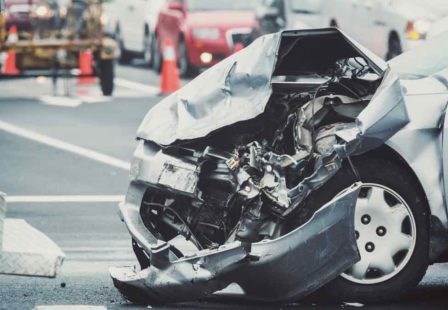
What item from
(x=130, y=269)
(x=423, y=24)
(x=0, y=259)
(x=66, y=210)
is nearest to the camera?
(x=0, y=259)

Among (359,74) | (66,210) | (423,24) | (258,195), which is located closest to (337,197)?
(258,195)

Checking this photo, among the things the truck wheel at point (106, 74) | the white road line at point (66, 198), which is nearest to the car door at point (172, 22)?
the truck wheel at point (106, 74)

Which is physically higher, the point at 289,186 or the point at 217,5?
the point at 289,186

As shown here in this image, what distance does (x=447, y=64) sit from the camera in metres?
9.01

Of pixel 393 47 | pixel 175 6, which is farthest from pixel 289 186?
pixel 175 6

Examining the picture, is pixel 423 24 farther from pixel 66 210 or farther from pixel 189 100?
pixel 189 100

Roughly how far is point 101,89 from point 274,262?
1542 cm

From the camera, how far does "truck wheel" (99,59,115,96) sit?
2252 cm

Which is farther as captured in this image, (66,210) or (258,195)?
(66,210)

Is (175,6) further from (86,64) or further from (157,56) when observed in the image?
(157,56)

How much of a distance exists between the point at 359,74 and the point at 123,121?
10486 millimetres

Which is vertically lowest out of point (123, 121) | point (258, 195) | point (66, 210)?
point (123, 121)

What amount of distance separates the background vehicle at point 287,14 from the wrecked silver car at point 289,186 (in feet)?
48.8

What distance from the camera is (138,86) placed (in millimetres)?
25047
